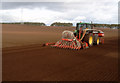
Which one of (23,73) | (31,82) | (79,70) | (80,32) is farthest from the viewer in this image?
(80,32)

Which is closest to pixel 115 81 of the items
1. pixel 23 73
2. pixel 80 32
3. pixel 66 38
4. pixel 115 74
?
pixel 115 74

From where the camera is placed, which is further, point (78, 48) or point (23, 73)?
point (78, 48)

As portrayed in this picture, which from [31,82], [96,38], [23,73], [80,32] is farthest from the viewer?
[96,38]

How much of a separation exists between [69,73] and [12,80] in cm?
184

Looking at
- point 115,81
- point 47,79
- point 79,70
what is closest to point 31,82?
point 47,79

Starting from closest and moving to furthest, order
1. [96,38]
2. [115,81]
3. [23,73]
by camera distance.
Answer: [115,81] < [23,73] < [96,38]

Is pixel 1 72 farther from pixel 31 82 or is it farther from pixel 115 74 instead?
pixel 115 74

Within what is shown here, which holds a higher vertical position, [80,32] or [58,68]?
[80,32]

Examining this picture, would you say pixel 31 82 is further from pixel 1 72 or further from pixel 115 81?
pixel 115 81

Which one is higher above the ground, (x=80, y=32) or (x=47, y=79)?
(x=80, y=32)

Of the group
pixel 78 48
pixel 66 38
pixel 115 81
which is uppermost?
pixel 66 38

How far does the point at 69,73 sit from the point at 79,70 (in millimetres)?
515

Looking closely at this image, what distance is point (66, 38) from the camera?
904 centimetres

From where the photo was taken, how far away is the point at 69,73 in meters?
4.18
